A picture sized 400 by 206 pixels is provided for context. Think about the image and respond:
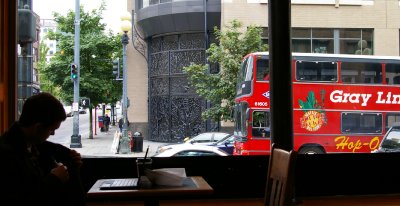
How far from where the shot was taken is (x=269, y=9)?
16.9 ft

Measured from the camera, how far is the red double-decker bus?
7.96m

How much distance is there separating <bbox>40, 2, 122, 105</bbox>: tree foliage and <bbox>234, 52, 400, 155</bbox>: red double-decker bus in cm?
275

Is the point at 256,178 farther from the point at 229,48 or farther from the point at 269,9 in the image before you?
the point at 229,48

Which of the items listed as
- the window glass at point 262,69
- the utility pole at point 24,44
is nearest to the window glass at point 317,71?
the window glass at point 262,69

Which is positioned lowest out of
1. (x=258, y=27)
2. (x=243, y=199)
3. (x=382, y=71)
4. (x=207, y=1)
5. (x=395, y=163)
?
(x=243, y=199)

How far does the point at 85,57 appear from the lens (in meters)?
5.71

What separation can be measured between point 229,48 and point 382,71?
310 cm

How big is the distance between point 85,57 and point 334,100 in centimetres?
469

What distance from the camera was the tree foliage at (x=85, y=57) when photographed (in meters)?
5.62

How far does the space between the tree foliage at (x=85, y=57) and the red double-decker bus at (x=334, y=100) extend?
275 centimetres

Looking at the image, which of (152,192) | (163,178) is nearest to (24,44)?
(163,178)

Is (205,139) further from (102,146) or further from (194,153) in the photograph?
(102,146)

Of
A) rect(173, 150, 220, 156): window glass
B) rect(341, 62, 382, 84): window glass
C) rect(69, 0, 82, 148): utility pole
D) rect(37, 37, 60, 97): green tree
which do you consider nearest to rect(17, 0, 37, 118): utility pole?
rect(37, 37, 60, 97): green tree

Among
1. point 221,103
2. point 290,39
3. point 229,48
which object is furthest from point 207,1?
point 290,39
